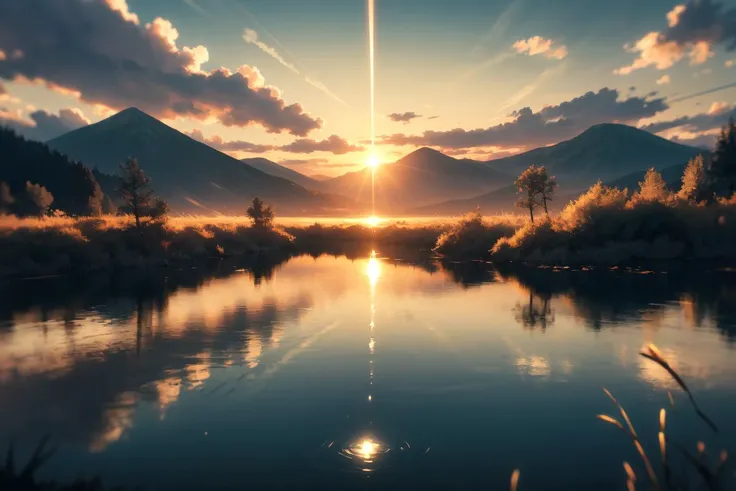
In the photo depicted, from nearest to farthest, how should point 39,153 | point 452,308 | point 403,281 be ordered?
point 452,308 < point 403,281 < point 39,153

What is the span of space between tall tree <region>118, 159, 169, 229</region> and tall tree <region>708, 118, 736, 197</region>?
100395 mm

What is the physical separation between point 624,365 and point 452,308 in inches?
582

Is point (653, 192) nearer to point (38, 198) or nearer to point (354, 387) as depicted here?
point (354, 387)

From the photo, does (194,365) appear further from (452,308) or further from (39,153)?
(39,153)

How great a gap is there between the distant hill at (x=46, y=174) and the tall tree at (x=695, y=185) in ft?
467

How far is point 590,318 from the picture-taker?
98.6ft

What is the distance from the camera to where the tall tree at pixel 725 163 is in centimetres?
9894

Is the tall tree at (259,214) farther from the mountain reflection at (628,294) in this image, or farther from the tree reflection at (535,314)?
the tree reflection at (535,314)

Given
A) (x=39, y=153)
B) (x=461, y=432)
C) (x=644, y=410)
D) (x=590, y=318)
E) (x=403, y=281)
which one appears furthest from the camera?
(x=39, y=153)

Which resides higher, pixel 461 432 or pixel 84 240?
pixel 84 240

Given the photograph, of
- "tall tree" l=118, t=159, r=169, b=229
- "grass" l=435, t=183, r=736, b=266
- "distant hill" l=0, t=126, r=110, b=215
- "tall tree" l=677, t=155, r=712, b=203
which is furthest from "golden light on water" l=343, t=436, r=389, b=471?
"distant hill" l=0, t=126, r=110, b=215

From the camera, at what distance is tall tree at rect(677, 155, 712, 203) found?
95.6 meters

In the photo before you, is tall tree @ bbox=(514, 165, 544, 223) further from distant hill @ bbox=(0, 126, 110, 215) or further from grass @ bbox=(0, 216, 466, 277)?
distant hill @ bbox=(0, 126, 110, 215)

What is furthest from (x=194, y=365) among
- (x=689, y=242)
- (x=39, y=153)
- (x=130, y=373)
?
(x=39, y=153)
